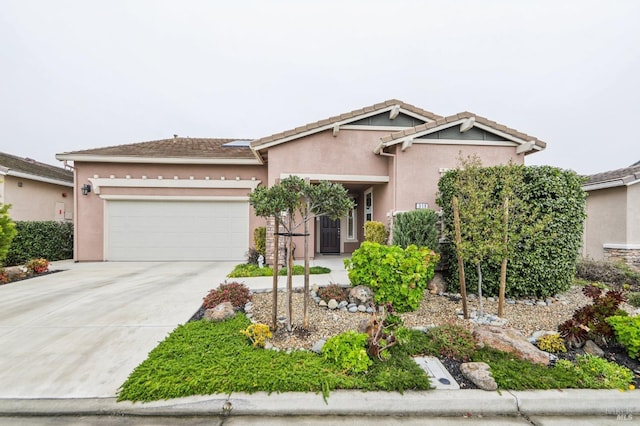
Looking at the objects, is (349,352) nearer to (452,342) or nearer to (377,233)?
(452,342)

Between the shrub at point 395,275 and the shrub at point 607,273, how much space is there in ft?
21.2

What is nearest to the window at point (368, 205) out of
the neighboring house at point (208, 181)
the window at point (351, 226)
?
the neighboring house at point (208, 181)

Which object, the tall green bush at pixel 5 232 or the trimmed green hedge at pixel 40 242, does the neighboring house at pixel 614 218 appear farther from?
the trimmed green hedge at pixel 40 242

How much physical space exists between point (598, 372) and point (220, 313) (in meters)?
4.56

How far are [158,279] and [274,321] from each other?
178 inches

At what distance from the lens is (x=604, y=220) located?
850 centimetres

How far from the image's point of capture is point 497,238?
12.6ft

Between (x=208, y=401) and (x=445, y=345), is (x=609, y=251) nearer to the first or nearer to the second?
(x=445, y=345)

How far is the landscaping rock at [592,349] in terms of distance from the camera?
295cm

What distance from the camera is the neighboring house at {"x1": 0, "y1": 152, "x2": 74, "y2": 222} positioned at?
29.5 feet

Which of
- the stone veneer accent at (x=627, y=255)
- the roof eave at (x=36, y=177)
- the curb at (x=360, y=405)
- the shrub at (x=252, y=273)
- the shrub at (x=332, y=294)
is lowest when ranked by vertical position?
the curb at (x=360, y=405)

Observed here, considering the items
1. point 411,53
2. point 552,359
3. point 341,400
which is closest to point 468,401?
point 341,400

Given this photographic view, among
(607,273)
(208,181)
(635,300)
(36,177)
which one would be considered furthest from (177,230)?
(607,273)

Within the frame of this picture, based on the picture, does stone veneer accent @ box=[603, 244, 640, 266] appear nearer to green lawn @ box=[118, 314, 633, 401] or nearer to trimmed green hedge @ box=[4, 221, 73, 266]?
green lawn @ box=[118, 314, 633, 401]
